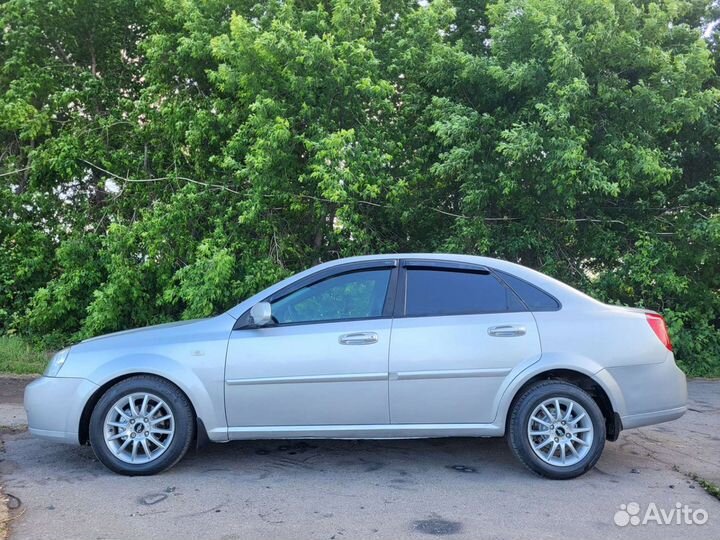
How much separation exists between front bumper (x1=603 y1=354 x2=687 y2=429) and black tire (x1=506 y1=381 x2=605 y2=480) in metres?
0.22

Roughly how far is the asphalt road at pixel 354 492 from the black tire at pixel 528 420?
0.10m

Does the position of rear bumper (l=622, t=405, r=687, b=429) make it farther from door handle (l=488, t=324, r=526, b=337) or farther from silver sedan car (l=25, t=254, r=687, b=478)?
door handle (l=488, t=324, r=526, b=337)

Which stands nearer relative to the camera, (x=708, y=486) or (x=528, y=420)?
(x=708, y=486)

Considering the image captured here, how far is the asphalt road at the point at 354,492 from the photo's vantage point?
389cm

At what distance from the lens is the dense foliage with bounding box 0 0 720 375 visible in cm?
805

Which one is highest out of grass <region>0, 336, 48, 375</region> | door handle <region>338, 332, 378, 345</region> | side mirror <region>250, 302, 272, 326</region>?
side mirror <region>250, 302, 272, 326</region>

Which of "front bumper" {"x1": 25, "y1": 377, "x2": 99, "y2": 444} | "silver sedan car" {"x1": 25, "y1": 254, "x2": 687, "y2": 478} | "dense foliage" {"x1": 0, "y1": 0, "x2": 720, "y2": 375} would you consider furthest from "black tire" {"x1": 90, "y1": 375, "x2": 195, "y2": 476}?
"dense foliage" {"x1": 0, "y1": 0, "x2": 720, "y2": 375}

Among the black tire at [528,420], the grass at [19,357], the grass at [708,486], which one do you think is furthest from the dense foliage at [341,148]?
the grass at [708,486]

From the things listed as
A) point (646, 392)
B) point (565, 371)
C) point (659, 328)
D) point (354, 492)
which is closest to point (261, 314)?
point (354, 492)

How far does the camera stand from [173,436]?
482 cm

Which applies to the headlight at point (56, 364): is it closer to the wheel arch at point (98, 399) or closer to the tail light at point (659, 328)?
the wheel arch at point (98, 399)

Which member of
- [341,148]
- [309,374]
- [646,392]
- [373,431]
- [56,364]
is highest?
[341,148]

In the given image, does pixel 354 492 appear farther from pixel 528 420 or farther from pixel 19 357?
pixel 19 357

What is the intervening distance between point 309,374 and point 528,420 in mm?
1633
